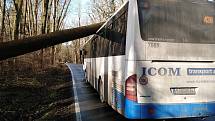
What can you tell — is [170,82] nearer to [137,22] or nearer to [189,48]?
[189,48]

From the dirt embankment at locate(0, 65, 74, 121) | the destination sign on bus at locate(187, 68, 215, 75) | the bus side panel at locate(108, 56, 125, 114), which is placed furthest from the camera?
the dirt embankment at locate(0, 65, 74, 121)

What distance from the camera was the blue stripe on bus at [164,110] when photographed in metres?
7.13

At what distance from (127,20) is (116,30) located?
1445 mm

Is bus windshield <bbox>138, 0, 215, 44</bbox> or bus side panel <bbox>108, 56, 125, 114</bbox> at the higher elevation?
bus windshield <bbox>138, 0, 215, 44</bbox>

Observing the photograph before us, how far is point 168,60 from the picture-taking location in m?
7.36

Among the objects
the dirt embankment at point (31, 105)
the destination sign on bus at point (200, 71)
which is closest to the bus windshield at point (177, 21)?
the destination sign on bus at point (200, 71)

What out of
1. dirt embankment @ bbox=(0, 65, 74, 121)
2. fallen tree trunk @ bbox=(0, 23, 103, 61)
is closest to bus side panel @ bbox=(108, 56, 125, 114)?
dirt embankment @ bbox=(0, 65, 74, 121)

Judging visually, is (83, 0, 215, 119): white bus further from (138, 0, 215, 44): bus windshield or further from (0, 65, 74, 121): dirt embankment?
(0, 65, 74, 121): dirt embankment

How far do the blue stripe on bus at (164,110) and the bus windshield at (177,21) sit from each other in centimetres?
152

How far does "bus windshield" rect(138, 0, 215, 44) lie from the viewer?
24.2 ft

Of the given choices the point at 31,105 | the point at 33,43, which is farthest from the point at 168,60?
the point at 33,43

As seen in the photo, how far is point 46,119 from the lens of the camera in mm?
9352

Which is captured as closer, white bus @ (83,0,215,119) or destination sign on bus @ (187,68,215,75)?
white bus @ (83,0,215,119)

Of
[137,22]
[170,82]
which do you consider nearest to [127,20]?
[137,22]
